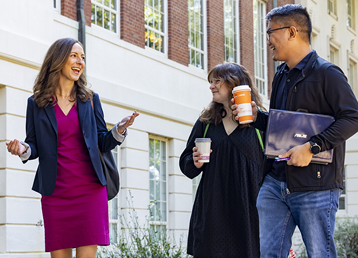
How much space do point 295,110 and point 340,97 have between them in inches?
13.9

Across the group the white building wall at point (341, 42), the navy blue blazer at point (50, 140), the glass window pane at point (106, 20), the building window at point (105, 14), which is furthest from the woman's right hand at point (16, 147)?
the white building wall at point (341, 42)

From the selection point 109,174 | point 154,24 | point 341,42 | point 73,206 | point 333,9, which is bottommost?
point 73,206

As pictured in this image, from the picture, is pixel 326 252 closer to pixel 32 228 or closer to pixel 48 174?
pixel 48 174

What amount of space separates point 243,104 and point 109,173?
3.81 feet

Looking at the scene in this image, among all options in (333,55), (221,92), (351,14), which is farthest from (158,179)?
(351,14)

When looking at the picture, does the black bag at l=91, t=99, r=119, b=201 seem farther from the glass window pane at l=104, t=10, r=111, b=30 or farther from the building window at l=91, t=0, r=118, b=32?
the glass window pane at l=104, t=10, r=111, b=30

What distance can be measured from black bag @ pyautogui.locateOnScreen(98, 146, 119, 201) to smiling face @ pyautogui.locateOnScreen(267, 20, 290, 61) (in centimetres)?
152

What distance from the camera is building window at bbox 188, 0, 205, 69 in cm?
1602

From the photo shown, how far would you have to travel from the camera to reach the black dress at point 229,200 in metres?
5.07

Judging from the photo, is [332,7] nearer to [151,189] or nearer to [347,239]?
[347,239]

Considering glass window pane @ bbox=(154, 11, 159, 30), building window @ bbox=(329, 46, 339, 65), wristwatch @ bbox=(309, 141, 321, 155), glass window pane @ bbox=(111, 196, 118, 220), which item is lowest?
glass window pane @ bbox=(111, 196, 118, 220)

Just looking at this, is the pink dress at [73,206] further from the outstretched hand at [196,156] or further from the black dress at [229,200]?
the black dress at [229,200]

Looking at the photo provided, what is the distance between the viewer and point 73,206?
14.4ft

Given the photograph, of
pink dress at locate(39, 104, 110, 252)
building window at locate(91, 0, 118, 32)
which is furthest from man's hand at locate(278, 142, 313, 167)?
building window at locate(91, 0, 118, 32)
